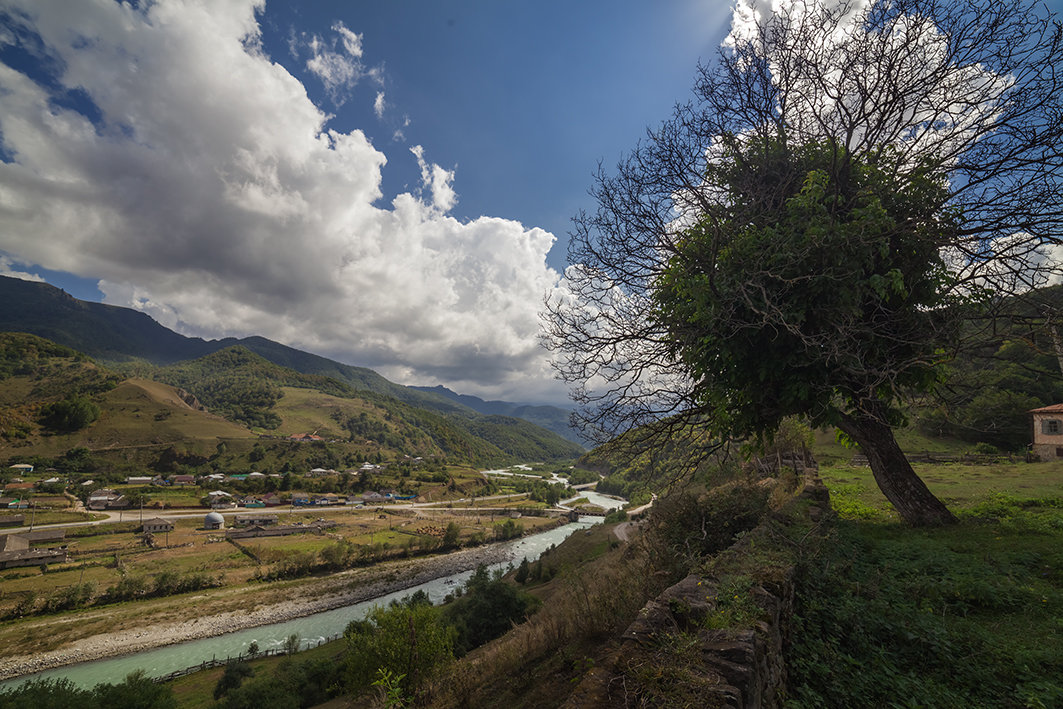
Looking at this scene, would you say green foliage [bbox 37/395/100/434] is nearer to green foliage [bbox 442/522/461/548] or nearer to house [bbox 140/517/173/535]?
house [bbox 140/517/173/535]

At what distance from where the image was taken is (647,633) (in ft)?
13.0

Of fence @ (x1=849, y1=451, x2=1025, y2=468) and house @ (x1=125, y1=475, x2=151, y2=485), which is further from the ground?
fence @ (x1=849, y1=451, x2=1025, y2=468)

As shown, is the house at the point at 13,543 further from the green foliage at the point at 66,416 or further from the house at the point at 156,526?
the green foliage at the point at 66,416

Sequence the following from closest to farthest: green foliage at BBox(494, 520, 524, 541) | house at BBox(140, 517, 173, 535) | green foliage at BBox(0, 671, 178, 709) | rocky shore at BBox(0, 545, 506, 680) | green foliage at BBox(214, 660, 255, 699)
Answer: green foliage at BBox(0, 671, 178, 709), green foliage at BBox(214, 660, 255, 699), rocky shore at BBox(0, 545, 506, 680), house at BBox(140, 517, 173, 535), green foliage at BBox(494, 520, 524, 541)

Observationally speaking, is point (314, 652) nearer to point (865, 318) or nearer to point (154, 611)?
point (154, 611)

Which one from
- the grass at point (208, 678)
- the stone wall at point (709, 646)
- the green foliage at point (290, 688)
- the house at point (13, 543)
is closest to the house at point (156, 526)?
the house at point (13, 543)

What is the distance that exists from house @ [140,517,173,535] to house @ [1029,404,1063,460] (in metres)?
98.7

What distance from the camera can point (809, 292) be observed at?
6367mm

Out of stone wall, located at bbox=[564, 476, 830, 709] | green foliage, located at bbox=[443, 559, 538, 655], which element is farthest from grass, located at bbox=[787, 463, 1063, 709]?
green foliage, located at bbox=[443, 559, 538, 655]

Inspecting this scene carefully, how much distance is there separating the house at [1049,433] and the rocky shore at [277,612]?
189 feet

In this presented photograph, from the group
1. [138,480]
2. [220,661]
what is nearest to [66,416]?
[138,480]

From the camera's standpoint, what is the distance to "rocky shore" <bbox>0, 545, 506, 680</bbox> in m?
33.7

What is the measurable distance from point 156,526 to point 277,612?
39138 mm

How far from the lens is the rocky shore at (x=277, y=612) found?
1328 inches
